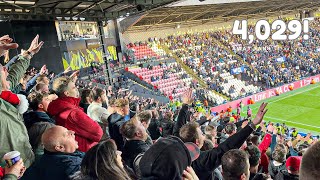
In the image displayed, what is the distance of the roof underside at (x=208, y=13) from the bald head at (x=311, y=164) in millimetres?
24009

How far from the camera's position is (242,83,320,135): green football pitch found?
2069cm

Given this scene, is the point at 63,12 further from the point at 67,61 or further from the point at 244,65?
the point at 244,65

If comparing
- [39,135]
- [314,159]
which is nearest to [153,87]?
[39,135]

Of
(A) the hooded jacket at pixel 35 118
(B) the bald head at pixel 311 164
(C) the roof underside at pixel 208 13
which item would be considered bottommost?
(A) the hooded jacket at pixel 35 118

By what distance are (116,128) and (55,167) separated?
4.45ft

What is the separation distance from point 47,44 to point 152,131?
38.1ft

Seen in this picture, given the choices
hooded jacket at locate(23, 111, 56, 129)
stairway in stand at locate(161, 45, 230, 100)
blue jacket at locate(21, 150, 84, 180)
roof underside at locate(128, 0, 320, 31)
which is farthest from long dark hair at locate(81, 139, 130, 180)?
stairway in stand at locate(161, 45, 230, 100)

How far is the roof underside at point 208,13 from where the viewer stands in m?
28.2

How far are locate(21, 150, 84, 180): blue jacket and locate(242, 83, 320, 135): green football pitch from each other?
1855 cm

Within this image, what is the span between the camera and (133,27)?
30453 millimetres

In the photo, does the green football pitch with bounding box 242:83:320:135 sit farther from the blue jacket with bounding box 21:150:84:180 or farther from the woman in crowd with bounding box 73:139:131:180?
the woman in crowd with bounding box 73:139:131:180

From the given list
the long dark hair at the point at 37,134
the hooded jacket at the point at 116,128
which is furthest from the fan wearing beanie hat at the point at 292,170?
→ the long dark hair at the point at 37,134

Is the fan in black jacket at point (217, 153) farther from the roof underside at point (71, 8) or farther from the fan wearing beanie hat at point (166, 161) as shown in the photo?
the roof underside at point (71, 8)

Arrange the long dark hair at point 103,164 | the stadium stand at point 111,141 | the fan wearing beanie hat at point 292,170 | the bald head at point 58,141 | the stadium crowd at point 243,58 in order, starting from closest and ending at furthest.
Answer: the stadium stand at point 111,141 → the long dark hair at point 103,164 → the bald head at point 58,141 → the fan wearing beanie hat at point 292,170 → the stadium crowd at point 243,58
